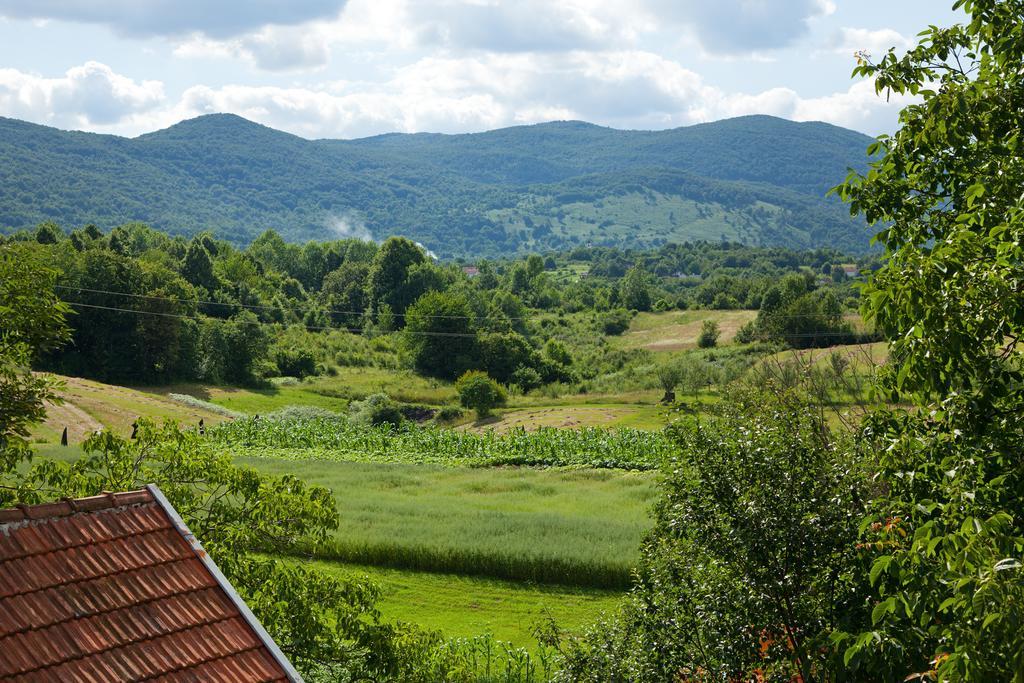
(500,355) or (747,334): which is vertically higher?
(747,334)

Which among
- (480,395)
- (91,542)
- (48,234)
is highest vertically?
(48,234)

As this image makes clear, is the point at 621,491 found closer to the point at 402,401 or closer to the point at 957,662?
the point at 957,662

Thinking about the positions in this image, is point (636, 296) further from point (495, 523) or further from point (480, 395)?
point (495, 523)

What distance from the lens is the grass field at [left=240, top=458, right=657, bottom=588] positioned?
79.2 ft

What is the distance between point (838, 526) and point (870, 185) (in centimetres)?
339

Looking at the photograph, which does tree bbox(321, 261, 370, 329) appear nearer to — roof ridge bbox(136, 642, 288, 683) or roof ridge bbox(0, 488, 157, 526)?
roof ridge bbox(0, 488, 157, 526)

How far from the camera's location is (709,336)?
10056 cm

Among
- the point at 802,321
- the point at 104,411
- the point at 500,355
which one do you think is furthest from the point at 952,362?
the point at 802,321

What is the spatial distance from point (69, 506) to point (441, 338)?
79410 millimetres

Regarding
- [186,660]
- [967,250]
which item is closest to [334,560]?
[186,660]

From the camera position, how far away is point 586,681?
441 inches

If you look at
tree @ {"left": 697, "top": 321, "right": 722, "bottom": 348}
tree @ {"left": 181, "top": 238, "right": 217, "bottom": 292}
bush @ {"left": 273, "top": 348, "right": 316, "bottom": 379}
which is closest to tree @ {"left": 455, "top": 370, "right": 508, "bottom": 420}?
bush @ {"left": 273, "top": 348, "right": 316, "bottom": 379}

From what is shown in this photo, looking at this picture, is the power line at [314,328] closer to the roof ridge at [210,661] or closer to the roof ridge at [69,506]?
the roof ridge at [69,506]

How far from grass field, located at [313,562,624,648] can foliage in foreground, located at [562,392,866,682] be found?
905 cm
